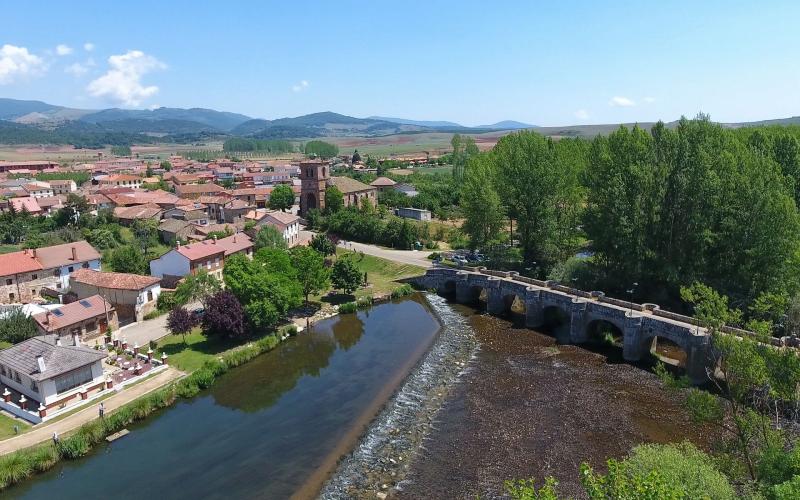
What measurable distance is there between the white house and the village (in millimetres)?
64

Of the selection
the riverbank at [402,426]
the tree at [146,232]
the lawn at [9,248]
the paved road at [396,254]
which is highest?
the tree at [146,232]

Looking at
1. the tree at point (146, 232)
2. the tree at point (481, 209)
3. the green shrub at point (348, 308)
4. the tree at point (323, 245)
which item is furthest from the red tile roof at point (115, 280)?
the tree at point (481, 209)

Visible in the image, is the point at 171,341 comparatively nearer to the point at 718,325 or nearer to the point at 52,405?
the point at 52,405

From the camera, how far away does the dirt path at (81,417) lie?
2830cm

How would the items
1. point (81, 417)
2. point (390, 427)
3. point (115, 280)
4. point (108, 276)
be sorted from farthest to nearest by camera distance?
point (108, 276), point (115, 280), point (390, 427), point (81, 417)

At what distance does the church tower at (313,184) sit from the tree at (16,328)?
5188cm

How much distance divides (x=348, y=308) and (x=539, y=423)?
83.8 ft

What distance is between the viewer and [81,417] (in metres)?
30.9

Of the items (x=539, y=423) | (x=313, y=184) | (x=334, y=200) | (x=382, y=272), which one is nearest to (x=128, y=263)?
(x=382, y=272)

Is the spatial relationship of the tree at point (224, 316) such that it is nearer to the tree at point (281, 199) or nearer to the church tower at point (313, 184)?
the church tower at point (313, 184)

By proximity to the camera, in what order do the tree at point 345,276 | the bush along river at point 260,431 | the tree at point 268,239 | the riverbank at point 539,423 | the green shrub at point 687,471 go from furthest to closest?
the tree at point 268,239 < the tree at point 345,276 < the riverbank at point 539,423 < the bush along river at point 260,431 < the green shrub at point 687,471

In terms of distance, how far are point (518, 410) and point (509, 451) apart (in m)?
4.49

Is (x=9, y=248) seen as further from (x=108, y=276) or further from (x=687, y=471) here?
(x=687, y=471)

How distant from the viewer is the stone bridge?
→ 1359 inches
